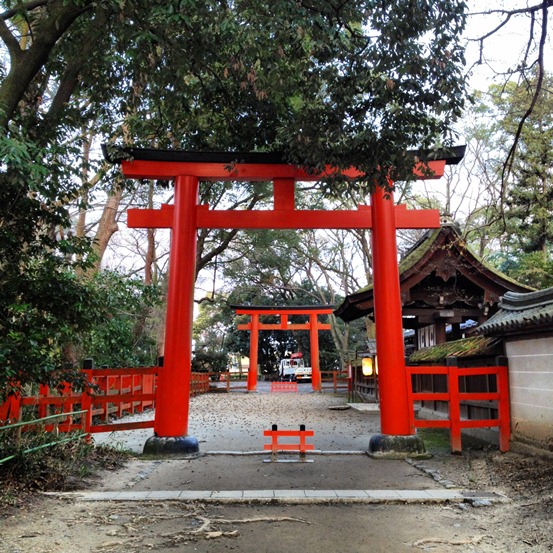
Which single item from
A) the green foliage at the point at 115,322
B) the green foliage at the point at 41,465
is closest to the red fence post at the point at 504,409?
the green foliage at the point at 41,465

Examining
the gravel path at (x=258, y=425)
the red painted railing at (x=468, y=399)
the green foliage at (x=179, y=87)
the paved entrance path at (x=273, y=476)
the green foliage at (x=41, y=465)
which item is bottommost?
the gravel path at (x=258, y=425)

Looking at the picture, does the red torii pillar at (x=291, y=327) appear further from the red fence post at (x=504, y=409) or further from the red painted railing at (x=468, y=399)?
the red fence post at (x=504, y=409)

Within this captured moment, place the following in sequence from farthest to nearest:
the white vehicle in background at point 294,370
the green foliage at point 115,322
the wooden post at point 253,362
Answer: the white vehicle in background at point 294,370 < the wooden post at point 253,362 < the green foliage at point 115,322

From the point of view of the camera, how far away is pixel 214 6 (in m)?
5.26

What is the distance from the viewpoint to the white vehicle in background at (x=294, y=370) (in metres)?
34.8

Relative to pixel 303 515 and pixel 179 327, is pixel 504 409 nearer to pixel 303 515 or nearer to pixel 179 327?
pixel 303 515

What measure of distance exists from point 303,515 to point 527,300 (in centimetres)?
479

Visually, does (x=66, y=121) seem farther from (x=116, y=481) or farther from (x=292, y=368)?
(x=292, y=368)

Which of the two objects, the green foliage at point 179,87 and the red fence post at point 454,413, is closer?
the green foliage at point 179,87

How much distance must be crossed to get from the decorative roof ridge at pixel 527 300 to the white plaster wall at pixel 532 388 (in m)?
0.51

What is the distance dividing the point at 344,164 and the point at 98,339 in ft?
27.1

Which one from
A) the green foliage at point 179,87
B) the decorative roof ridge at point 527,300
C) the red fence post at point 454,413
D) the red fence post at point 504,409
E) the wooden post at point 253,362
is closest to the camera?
the green foliage at point 179,87

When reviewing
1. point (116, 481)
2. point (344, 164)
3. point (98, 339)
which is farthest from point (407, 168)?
point (98, 339)

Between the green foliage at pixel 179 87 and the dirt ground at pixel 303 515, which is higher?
the green foliage at pixel 179 87
